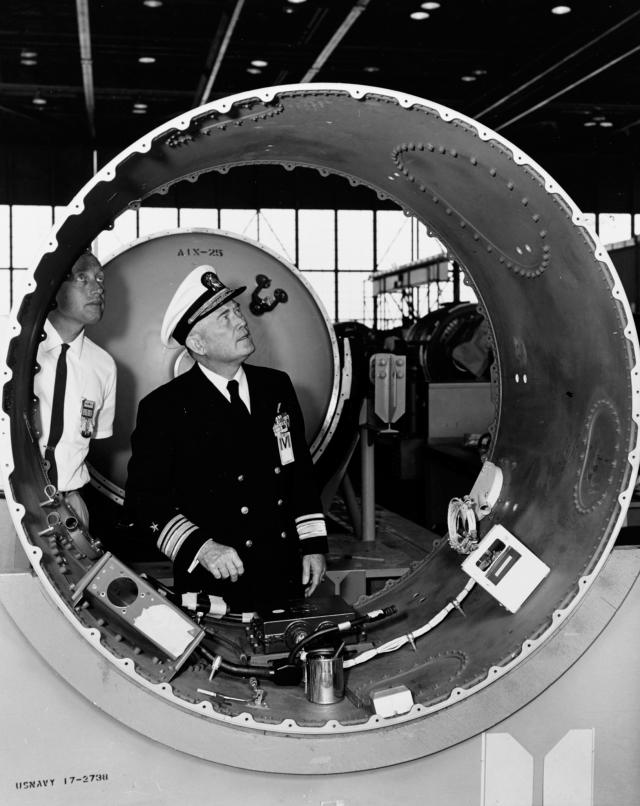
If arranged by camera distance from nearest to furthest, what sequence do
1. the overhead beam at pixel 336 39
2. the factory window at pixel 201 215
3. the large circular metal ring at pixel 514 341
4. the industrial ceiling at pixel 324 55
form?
the large circular metal ring at pixel 514 341 → the overhead beam at pixel 336 39 → the industrial ceiling at pixel 324 55 → the factory window at pixel 201 215

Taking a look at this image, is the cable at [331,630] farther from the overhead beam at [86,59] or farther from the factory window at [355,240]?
the factory window at [355,240]

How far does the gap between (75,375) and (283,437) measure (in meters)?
0.65

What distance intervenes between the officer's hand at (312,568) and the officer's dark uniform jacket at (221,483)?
26 millimetres

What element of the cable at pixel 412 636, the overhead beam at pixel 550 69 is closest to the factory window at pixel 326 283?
the overhead beam at pixel 550 69

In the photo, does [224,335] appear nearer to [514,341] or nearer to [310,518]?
[310,518]

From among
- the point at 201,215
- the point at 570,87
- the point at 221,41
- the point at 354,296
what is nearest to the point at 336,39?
the point at 221,41

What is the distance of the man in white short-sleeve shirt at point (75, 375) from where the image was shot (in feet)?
8.67

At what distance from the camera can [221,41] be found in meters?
11.0

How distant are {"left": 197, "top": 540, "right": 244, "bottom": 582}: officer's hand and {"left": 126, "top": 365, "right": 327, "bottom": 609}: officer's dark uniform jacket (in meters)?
0.19

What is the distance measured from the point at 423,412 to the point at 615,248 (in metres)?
8.32

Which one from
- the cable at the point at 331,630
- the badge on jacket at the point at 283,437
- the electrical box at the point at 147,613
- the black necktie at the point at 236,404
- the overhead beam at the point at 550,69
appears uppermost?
the overhead beam at the point at 550,69

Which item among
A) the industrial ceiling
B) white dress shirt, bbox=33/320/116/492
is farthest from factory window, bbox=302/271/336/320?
white dress shirt, bbox=33/320/116/492

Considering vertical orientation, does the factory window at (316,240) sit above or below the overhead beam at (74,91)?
below

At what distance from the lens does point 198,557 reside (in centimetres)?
239
